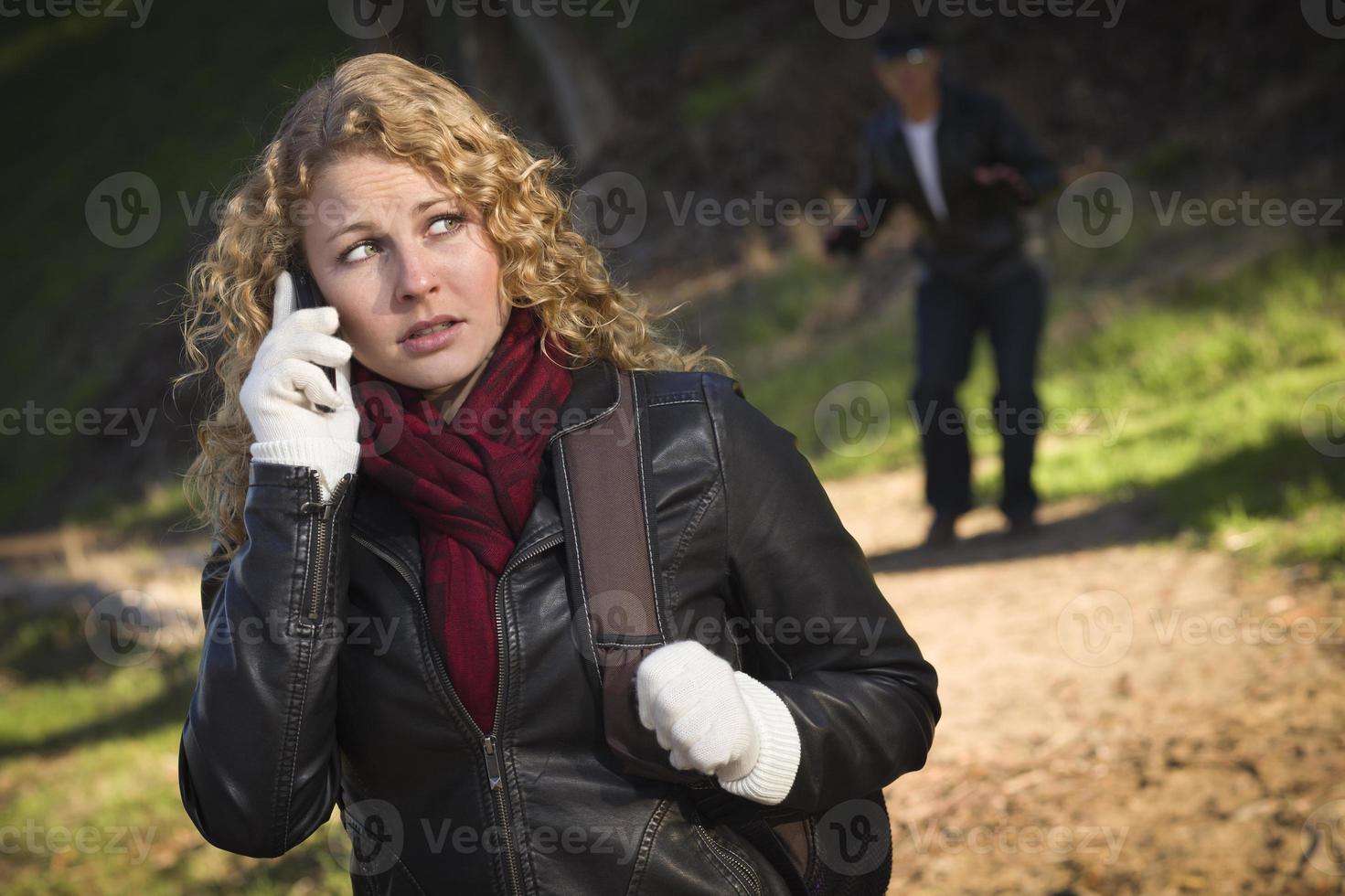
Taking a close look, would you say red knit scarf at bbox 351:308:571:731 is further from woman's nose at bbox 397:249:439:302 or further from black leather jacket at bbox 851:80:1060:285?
black leather jacket at bbox 851:80:1060:285

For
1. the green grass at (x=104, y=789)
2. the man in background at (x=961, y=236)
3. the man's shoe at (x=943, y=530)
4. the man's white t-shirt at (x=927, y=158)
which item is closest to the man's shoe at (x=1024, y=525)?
the man in background at (x=961, y=236)

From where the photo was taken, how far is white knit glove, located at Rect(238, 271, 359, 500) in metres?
2.04

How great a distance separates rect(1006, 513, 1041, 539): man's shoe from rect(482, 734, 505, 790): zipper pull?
5107mm

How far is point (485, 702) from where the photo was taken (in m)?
2.00

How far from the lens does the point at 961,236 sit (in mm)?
6586

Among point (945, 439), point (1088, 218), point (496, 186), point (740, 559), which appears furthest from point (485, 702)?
point (1088, 218)

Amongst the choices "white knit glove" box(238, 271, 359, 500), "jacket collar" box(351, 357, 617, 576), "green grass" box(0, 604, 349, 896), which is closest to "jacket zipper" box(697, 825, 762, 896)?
"jacket collar" box(351, 357, 617, 576)

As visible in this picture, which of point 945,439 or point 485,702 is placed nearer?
point 485,702

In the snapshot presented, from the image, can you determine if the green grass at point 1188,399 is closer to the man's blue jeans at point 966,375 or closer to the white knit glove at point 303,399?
the man's blue jeans at point 966,375

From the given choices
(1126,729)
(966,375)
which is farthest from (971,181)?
(1126,729)

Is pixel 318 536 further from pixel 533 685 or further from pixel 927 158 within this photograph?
pixel 927 158

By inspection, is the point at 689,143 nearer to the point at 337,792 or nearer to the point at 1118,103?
the point at 1118,103

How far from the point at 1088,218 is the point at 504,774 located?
36.3 feet

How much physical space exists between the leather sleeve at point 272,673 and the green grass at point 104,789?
2.50 meters
